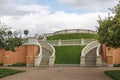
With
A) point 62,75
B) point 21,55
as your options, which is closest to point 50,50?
point 21,55

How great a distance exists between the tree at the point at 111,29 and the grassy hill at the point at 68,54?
14743mm

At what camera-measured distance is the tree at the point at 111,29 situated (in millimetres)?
21469

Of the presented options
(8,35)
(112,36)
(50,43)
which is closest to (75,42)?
(50,43)

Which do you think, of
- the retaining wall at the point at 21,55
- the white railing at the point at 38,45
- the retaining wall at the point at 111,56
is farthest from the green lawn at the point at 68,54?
the retaining wall at the point at 111,56

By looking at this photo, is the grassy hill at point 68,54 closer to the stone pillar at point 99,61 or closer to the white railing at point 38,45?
the white railing at point 38,45

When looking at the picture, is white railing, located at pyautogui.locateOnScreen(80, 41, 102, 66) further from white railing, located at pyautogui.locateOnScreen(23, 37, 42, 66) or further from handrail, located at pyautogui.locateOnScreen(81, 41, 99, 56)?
white railing, located at pyautogui.locateOnScreen(23, 37, 42, 66)

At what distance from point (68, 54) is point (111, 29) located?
20.7m

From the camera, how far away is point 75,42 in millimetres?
45938

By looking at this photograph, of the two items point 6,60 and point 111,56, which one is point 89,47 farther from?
point 6,60

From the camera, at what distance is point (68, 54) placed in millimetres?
42312

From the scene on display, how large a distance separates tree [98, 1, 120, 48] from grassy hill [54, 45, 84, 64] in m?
14.7

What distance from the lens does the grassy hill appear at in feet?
131

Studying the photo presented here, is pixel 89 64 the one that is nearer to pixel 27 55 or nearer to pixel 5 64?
pixel 27 55

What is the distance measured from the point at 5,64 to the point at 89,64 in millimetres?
11418
